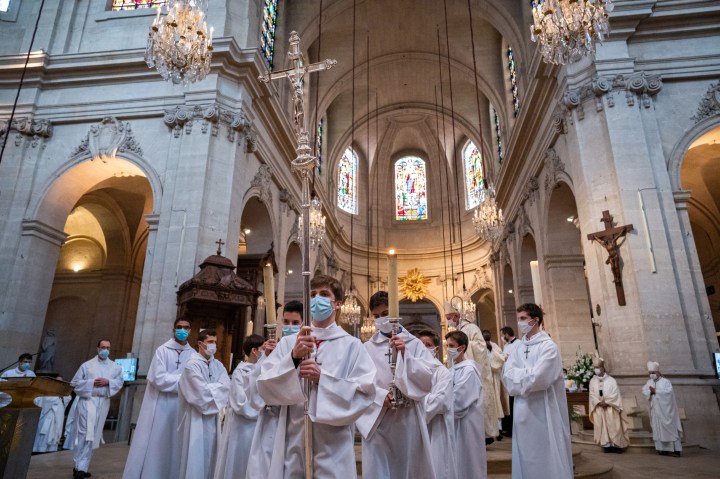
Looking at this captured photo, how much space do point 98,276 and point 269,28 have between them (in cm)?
960

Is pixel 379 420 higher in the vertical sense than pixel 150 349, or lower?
lower

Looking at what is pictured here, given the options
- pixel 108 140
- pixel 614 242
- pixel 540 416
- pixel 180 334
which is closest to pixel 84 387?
pixel 180 334

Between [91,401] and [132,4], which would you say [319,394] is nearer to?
[91,401]

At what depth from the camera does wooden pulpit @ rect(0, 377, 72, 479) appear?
3.58m

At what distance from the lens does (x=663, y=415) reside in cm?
716

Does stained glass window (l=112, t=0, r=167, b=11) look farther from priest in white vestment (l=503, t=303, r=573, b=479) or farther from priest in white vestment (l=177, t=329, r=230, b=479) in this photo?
priest in white vestment (l=503, t=303, r=573, b=479)

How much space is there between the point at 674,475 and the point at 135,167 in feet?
36.3

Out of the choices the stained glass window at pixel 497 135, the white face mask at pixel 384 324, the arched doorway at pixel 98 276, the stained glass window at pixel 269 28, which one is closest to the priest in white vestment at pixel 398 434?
the white face mask at pixel 384 324

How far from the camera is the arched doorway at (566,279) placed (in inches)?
470

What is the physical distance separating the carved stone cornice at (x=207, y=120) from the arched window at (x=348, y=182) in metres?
12.8

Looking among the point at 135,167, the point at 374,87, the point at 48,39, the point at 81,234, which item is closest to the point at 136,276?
the point at 81,234

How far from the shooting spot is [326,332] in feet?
9.74

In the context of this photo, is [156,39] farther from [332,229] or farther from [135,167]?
[332,229]

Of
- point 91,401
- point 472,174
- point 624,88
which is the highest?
point 472,174
